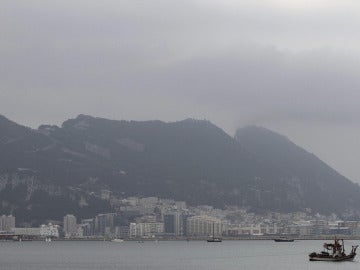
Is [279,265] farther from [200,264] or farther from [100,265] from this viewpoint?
[100,265]

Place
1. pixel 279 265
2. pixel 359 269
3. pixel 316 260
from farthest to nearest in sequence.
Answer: pixel 316 260 < pixel 279 265 < pixel 359 269

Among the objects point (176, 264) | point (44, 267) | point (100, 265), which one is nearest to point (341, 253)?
point (176, 264)

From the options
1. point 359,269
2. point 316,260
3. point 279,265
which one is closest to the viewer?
point 359,269

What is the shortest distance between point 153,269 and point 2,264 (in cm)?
3034

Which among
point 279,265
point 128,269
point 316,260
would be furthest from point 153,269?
point 316,260

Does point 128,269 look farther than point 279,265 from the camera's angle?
No

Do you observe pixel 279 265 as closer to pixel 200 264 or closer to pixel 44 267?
pixel 200 264

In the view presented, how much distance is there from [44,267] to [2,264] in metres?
11.8

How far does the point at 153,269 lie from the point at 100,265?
1548 cm

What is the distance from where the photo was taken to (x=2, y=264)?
162m

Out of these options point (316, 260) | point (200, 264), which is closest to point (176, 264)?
point (200, 264)

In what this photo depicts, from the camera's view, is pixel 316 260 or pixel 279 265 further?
pixel 316 260

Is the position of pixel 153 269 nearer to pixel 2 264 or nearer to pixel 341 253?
pixel 2 264

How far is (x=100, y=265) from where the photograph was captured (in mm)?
160250
